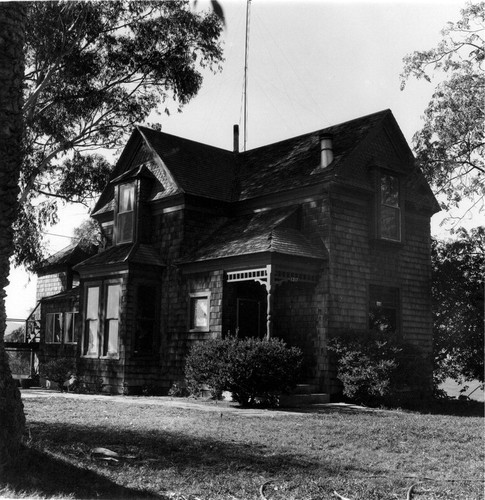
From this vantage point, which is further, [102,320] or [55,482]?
[102,320]

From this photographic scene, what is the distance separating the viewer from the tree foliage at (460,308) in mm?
20688

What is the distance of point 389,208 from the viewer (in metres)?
19.6

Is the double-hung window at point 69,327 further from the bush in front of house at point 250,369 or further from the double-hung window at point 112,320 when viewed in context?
the bush in front of house at point 250,369

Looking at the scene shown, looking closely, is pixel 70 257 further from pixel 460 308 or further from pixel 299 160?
pixel 460 308

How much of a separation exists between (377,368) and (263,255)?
403 centimetres

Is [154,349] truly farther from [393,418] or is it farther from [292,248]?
[393,418]

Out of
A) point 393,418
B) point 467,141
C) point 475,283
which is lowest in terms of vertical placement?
point 393,418

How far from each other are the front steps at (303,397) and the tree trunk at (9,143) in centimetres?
871

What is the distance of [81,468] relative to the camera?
24.7ft

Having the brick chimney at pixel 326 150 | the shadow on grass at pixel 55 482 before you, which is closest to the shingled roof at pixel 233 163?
the brick chimney at pixel 326 150

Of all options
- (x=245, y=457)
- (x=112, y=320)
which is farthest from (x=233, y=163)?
(x=245, y=457)

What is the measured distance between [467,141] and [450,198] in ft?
5.97

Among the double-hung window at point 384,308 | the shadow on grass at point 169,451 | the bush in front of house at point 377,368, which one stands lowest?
the shadow on grass at point 169,451

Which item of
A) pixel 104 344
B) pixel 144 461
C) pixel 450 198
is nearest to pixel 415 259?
pixel 450 198
